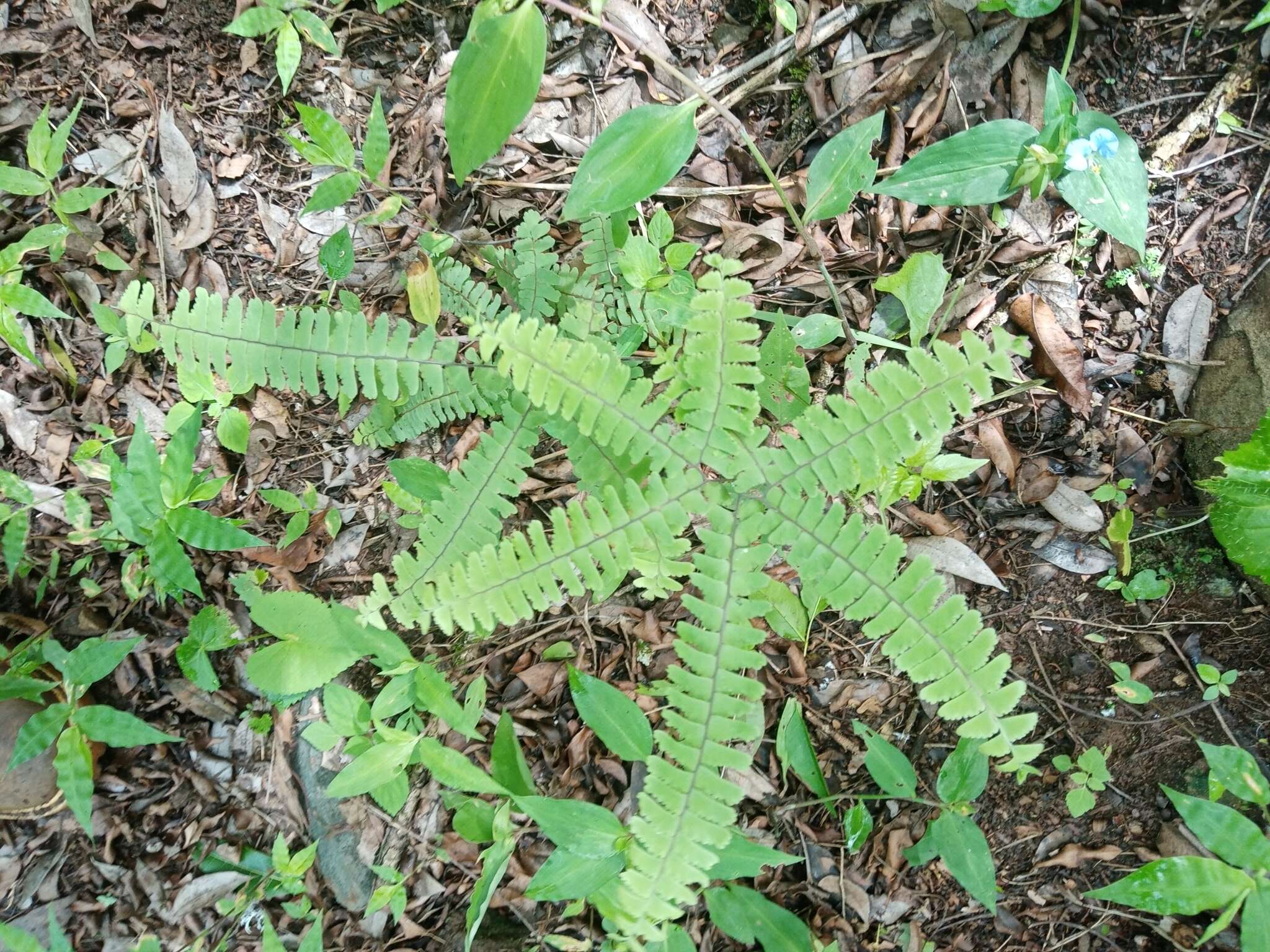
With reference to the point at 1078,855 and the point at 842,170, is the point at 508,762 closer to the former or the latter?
the point at 1078,855

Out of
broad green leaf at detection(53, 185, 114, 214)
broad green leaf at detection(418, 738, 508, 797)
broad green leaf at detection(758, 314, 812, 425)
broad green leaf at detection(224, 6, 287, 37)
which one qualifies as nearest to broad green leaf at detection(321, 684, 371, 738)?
broad green leaf at detection(418, 738, 508, 797)

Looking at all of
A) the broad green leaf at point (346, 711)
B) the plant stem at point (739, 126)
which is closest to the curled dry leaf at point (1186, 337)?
the plant stem at point (739, 126)

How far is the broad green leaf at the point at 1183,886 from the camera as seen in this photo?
117 inches

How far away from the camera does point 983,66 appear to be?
3732 millimetres

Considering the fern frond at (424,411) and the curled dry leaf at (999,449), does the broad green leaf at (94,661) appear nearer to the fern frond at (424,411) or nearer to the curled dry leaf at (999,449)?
the fern frond at (424,411)

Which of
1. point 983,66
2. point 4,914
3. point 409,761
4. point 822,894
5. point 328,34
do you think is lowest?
point 822,894

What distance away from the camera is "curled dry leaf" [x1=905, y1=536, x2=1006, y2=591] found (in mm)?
3574

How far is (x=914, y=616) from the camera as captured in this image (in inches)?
93.6

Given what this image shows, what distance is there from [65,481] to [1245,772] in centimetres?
546

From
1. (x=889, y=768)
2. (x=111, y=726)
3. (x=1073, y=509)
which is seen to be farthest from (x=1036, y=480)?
(x=111, y=726)

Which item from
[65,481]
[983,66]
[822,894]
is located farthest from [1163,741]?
[65,481]

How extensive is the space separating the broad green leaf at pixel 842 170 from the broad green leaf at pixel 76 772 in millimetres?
3835

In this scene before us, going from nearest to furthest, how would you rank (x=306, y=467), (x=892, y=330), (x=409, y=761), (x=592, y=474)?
1. (x=592, y=474)
2. (x=409, y=761)
3. (x=892, y=330)
4. (x=306, y=467)

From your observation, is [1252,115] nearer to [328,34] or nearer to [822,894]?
[822,894]
